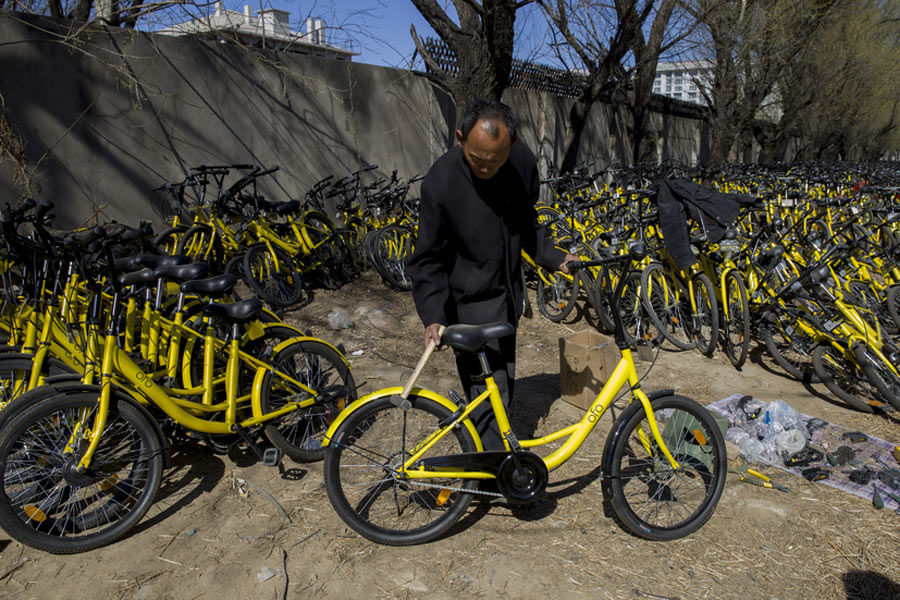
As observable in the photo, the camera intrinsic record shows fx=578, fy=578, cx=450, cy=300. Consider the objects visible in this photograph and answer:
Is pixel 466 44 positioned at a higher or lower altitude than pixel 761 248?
higher

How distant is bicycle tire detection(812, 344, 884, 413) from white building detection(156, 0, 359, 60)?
6212 mm

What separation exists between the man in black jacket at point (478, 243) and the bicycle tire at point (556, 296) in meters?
3.18

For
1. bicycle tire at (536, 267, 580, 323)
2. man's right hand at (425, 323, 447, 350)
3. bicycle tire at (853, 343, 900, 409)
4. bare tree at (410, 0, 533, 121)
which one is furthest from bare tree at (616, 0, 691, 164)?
man's right hand at (425, 323, 447, 350)

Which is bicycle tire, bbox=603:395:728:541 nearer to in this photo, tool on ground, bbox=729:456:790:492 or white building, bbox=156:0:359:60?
tool on ground, bbox=729:456:790:492

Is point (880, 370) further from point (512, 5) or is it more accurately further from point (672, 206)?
point (512, 5)

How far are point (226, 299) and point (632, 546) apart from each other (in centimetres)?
271

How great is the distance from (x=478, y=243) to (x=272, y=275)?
3.81 metres

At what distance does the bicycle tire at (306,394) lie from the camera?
3.28 m

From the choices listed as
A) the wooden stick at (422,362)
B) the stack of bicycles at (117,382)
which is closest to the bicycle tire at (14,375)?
the stack of bicycles at (117,382)

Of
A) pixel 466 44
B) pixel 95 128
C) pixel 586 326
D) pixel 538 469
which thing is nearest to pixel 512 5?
pixel 466 44

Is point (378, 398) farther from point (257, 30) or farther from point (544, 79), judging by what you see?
point (544, 79)

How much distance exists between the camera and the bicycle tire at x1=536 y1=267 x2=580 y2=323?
5996mm

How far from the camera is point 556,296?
20.3 feet

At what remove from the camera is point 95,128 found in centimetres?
592
